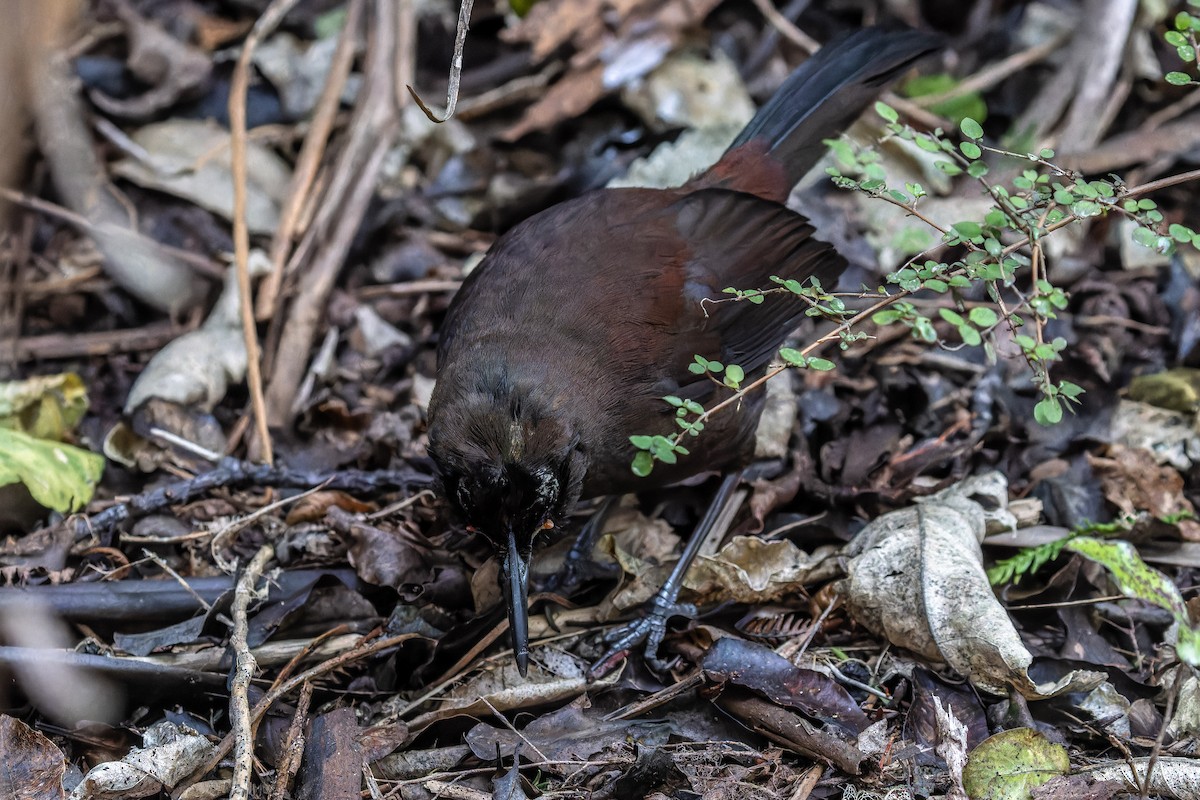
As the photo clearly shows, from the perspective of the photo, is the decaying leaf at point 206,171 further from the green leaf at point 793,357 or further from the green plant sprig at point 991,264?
the green leaf at point 793,357

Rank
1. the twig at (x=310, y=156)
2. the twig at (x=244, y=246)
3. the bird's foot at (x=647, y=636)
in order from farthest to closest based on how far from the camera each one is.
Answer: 1. the twig at (x=310, y=156)
2. the twig at (x=244, y=246)
3. the bird's foot at (x=647, y=636)

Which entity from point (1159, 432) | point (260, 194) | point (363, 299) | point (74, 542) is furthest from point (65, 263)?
point (1159, 432)

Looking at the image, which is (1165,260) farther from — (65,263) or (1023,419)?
(65,263)

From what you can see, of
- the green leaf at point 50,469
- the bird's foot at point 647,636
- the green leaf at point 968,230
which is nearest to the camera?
the green leaf at point 968,230

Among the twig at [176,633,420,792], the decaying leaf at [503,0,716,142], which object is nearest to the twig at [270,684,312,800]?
the twig at [176,633,420,792]

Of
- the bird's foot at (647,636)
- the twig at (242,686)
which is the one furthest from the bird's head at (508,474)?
the twig at (242,686)

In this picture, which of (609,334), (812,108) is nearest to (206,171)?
(609,334)

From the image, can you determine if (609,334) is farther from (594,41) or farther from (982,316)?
(594,41)

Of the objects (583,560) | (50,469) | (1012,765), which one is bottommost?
(583,560)
